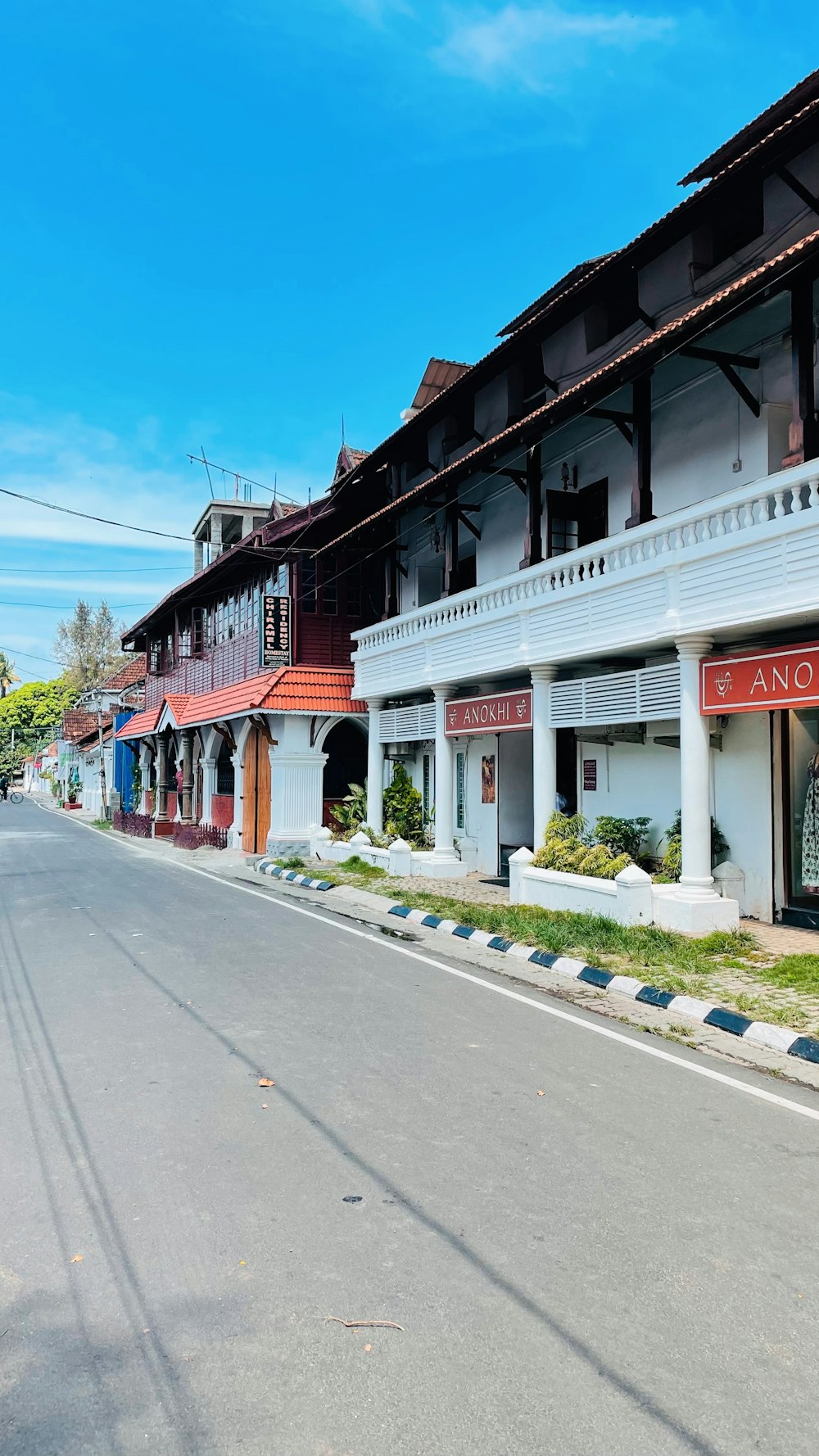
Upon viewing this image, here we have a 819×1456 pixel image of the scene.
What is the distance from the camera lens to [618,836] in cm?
1388

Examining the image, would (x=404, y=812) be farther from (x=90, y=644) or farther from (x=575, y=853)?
(x=90, y=644)

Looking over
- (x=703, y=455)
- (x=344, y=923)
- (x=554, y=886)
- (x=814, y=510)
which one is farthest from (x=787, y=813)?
(x=344, y=923)

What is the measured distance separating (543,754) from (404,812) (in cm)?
709

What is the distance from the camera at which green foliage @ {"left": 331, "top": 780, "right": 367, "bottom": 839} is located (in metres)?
23.0

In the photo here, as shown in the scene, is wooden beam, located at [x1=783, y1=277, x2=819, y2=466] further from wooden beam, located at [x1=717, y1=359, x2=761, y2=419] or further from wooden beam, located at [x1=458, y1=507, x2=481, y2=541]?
wooden beam, located at [x1=458, y1=507, x2=481, y2=541]

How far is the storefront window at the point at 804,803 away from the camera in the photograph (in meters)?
11.5

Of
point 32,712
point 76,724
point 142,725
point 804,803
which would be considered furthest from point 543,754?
point 32,712

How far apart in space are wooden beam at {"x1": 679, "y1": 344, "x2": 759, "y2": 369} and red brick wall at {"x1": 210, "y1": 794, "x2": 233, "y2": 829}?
19.9 meters

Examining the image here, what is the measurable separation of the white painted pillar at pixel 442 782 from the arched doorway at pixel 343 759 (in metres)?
6.77

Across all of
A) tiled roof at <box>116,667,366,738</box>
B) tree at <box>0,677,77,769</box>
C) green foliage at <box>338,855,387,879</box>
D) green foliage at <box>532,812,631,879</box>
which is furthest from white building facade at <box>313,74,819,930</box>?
tree at <box>0,677,77,769</box>

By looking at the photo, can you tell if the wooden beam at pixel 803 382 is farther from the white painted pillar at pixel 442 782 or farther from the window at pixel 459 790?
the window at pixel 459 790

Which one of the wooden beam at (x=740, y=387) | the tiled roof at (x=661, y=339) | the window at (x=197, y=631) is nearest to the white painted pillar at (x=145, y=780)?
the window at (x=197, y=631)

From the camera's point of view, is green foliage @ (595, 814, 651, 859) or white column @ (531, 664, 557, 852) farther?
white column @ (531, 664, 557, 852)

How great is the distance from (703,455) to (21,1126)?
37.9 ft
